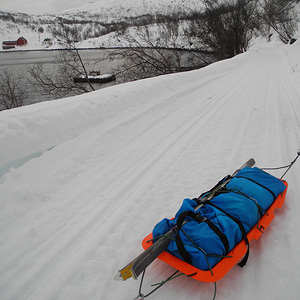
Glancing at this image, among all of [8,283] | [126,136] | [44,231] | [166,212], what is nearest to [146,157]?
[126,136]

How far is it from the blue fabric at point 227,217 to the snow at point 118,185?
31 centimetres

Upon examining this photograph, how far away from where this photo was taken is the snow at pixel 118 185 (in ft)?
6.00

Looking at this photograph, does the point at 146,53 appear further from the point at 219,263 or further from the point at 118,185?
the point at 219,263

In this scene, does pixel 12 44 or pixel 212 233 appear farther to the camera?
pixel 12 44

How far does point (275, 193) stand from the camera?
7.70ft

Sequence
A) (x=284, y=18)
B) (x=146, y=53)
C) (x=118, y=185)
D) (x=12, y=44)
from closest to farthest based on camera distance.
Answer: (x=118, y=185)
(x=146, y=53)
(x=284, y=18)
(x=12, y=44)

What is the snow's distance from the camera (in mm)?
1830

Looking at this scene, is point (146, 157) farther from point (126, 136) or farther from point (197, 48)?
point (197, 48)

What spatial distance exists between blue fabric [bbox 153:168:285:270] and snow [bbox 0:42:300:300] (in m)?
0.31

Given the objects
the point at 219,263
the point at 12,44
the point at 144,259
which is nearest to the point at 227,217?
the point at 219,263

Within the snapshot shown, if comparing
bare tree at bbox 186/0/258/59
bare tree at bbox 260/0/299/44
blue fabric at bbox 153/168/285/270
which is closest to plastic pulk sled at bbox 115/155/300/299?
blue fabric at bbox 153/168/285/270

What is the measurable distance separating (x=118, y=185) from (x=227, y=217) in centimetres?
160

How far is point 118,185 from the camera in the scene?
120 inches

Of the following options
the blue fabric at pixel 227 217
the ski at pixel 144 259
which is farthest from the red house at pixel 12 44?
the ski at pixel 144 259
